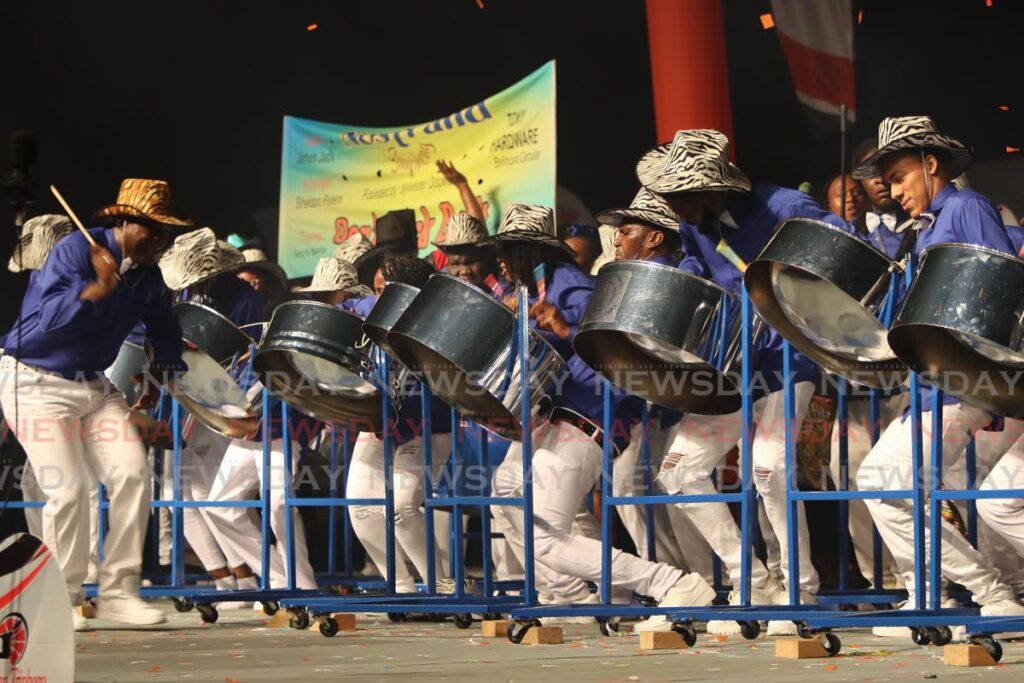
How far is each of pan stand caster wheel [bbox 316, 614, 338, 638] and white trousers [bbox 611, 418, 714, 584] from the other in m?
0.75

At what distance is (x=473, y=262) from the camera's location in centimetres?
468

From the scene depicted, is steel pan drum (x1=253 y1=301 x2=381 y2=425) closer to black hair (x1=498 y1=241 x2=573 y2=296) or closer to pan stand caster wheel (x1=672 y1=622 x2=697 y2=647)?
black hair (x1=498 y1=241 x2=573 y2=296)

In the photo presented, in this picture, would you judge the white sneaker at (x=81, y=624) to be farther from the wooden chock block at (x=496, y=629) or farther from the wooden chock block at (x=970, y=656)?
the wooden chock block at (x=970, y=656)

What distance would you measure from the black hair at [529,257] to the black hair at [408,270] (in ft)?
1.20

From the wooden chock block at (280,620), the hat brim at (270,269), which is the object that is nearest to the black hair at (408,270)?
the wooden chock block at (280,620)

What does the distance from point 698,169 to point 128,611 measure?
6.08 ft

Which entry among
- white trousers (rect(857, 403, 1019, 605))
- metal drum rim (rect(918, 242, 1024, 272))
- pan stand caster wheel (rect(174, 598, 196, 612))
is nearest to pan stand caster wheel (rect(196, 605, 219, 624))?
pan stand caster wheel (rect(174, 598, 196, 612))

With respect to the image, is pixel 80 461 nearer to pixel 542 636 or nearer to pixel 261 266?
pixel 542 636

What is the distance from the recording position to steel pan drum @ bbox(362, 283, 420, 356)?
4.02m

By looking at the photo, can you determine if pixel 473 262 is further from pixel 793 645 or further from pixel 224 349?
pixel 793 645

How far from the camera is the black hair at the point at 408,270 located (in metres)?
4.38

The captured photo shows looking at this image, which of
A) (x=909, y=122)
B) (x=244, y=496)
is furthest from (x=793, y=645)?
(x=244, y=496)

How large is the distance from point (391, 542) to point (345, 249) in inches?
65.7

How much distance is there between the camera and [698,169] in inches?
141
